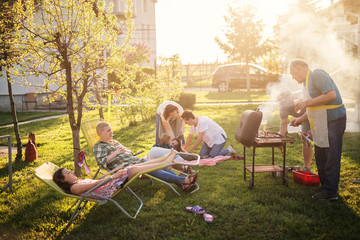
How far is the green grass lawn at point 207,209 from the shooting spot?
3.45 metres

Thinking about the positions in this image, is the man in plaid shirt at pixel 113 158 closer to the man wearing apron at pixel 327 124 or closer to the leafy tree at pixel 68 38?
the leafy tree at pixel 68 38

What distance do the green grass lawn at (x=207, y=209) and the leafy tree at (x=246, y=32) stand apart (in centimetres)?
1643

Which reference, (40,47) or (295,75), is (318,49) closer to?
(295,75)

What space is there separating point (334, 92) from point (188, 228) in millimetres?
2485

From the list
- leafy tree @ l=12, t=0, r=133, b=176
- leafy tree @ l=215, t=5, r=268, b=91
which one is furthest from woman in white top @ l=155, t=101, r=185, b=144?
leafy tree @ l=215, t=5, r=268, b=91

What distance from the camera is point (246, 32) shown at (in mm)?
21312

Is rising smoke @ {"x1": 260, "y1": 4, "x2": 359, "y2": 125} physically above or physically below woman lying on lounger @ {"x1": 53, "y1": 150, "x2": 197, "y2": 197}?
above

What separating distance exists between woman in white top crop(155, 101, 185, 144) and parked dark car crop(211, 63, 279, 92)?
530 inches

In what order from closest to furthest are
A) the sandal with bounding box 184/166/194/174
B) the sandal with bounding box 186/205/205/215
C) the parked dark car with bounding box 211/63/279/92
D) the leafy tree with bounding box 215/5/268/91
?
the sandal with bounding box 186/205/205/215 → the sandal with bounding box 184/166/194/174 → the parked dark car with bounding box 211/63/279/92 → the leafy tree with bounding box 215/5/268/91

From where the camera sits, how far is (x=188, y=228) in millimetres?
3555

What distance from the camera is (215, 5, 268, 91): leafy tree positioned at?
2109cm

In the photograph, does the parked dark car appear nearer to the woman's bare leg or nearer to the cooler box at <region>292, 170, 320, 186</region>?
the cooler box at <region>292, 170, 320, 186</region>

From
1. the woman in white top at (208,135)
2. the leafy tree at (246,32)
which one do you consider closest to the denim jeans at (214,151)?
the woman in white top at (208,135)

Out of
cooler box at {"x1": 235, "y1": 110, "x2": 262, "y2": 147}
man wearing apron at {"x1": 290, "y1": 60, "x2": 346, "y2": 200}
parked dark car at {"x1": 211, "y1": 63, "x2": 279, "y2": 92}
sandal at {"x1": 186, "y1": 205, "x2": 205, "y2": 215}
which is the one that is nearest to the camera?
sandal at {"x1": 186, "y1": 205, "x2": 205, "y2": 215}
